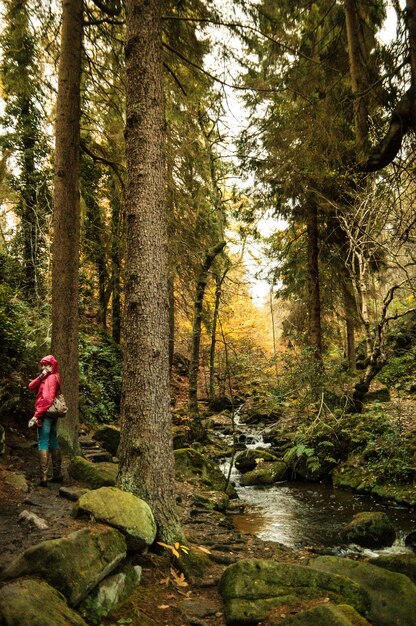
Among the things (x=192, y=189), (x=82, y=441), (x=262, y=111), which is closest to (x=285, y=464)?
(x=82, y=441)

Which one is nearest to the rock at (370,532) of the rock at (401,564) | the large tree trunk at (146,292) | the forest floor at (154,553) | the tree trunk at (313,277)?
the forest floor at (154,553)

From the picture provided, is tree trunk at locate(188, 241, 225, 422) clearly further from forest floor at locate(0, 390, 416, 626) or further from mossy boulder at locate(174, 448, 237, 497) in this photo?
forest floor at locate(0, 390, 416, 626)

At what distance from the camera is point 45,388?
622 centimetres

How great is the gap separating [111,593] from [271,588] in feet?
4.82

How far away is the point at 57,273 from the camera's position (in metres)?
7.58

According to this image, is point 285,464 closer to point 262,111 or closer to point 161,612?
point 161,612

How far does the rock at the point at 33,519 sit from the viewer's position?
432 centimetres

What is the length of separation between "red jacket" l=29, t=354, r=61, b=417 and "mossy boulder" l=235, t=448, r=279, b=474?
23.7 ft

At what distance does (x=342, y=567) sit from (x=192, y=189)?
8052 millimetres

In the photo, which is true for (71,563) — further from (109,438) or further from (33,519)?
(109,438)

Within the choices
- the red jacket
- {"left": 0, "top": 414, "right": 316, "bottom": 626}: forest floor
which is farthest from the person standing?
{"left": 0, "top": 414, "right": 316, "bottom": 626}: forest floor

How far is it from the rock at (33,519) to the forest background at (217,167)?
1454 millimetres

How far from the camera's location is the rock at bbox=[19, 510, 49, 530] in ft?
14.2

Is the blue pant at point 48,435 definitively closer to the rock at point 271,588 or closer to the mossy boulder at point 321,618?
the rock at point 271,588
